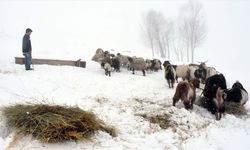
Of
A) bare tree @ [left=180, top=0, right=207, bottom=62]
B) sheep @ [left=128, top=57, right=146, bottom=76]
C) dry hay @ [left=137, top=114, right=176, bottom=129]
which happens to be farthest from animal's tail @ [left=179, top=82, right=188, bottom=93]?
bare tree @ [left=180, top=0, right=207, bottom=62]

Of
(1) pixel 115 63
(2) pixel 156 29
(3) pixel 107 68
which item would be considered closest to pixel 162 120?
(3) pixel 107 68

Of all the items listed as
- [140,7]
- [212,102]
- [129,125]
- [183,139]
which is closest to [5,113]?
[129,125]

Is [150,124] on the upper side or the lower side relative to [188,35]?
lower

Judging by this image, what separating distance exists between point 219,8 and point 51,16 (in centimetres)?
6021

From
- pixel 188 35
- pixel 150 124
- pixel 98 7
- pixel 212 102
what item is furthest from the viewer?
pixel 98 7

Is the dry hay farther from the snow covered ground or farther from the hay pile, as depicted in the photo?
the hay pile

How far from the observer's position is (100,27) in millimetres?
77625

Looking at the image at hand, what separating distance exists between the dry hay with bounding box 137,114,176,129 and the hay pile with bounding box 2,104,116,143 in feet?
6.55

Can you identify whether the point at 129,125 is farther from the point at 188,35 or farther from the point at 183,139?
the point at 188,35

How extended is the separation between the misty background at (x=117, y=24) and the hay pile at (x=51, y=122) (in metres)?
46.1

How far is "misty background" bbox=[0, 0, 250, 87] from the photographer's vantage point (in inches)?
2415

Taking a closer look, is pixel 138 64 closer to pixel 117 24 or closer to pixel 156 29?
pixel 156 29

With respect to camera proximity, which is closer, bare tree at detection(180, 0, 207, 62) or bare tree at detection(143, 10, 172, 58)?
bare tree at detection(180, 0, 207, 62)

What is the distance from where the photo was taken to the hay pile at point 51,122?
6348mm
